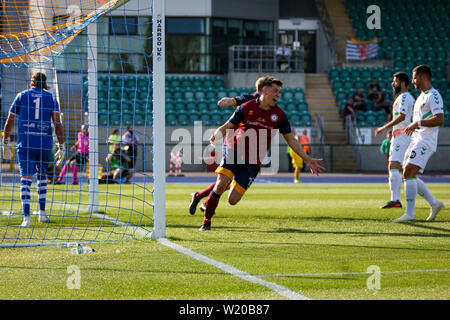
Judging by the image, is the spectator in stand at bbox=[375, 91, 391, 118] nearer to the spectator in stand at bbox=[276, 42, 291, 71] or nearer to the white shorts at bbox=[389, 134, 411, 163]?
the spectator in stand at bbox=[276, 42, 291, 71]

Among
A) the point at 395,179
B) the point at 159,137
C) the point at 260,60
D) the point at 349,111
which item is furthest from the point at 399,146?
the point at 260,60

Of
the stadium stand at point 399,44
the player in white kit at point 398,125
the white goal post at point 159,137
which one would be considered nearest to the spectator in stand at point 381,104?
the stadium stand at point 399,44

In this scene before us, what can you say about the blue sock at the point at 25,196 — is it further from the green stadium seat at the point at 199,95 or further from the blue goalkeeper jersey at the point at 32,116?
the green stadium seat at the point at 199,95

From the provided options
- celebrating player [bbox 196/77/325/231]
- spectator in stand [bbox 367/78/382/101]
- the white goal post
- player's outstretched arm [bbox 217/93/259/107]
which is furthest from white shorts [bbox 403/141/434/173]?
spectator in stand [bbox 367/78/382/101]

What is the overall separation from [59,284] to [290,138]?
425 cm

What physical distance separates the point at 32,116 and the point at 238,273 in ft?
16.5

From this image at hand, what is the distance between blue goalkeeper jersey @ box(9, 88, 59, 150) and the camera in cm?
909

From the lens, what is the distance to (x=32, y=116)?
915cm

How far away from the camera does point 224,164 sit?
28.2 feet

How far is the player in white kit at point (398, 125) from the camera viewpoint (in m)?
10.4

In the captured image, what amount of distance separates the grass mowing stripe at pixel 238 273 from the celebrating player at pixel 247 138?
153cm

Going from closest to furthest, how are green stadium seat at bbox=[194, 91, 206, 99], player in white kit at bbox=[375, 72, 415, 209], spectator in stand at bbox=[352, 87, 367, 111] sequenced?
player in white kit at bbox=[375, 72, 415, 209]
spectator in stand at bbox=[352, 87, 367, 111]
green stadium seat at bbox=[194, 91, 206, 99]
